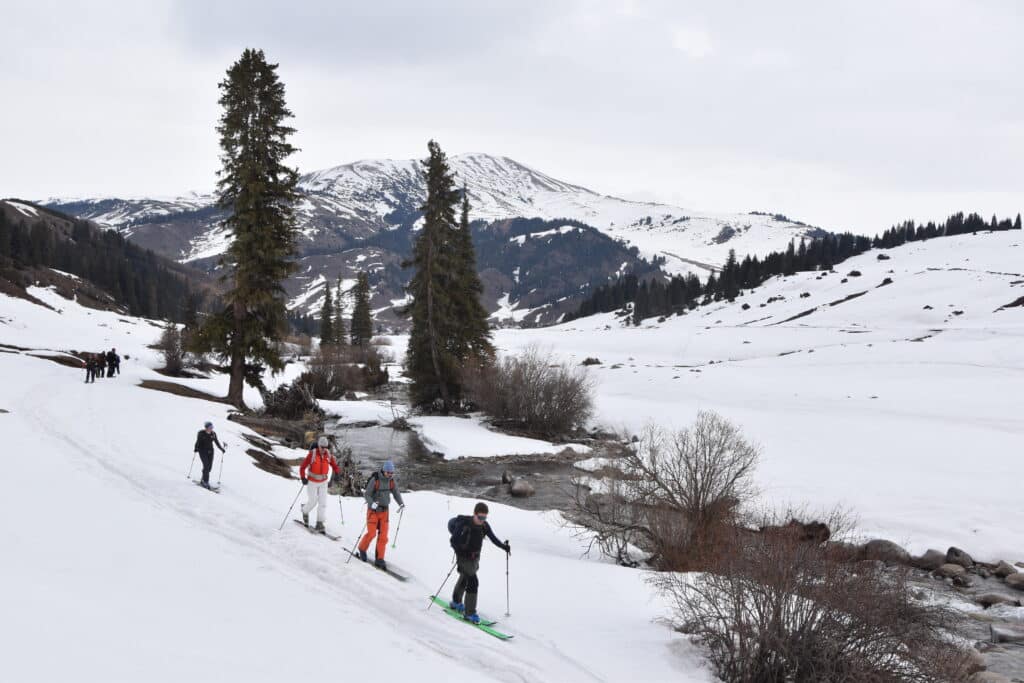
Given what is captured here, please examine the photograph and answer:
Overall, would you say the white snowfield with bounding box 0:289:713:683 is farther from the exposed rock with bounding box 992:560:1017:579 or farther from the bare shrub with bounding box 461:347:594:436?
the bare shrub with bounding box 461:347:594:436

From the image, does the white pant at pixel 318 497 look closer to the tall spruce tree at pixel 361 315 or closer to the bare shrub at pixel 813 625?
the bare shrub at pixel 813 625

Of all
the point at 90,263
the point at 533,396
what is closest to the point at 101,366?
the point at 533,396

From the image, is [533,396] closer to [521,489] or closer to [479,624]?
[521,489]

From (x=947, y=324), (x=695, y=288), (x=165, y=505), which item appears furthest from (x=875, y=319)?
(x=165, y=505)

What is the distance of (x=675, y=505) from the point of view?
Result: 15398 millimetres

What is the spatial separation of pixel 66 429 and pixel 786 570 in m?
20.0

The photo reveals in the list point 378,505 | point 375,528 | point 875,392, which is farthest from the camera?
point 875,392

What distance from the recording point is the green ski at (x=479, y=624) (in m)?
9.52

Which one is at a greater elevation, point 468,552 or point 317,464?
point 317,464

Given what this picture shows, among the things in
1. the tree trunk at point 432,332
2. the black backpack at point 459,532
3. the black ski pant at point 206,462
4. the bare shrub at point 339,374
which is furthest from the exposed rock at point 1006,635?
the bare shrub at point 339,374

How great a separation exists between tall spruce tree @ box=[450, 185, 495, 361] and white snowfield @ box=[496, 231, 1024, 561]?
9.24 meters

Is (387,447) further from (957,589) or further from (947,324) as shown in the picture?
(947,324)

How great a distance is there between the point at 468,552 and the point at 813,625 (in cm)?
538

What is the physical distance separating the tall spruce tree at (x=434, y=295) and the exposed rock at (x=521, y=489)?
1561cm
